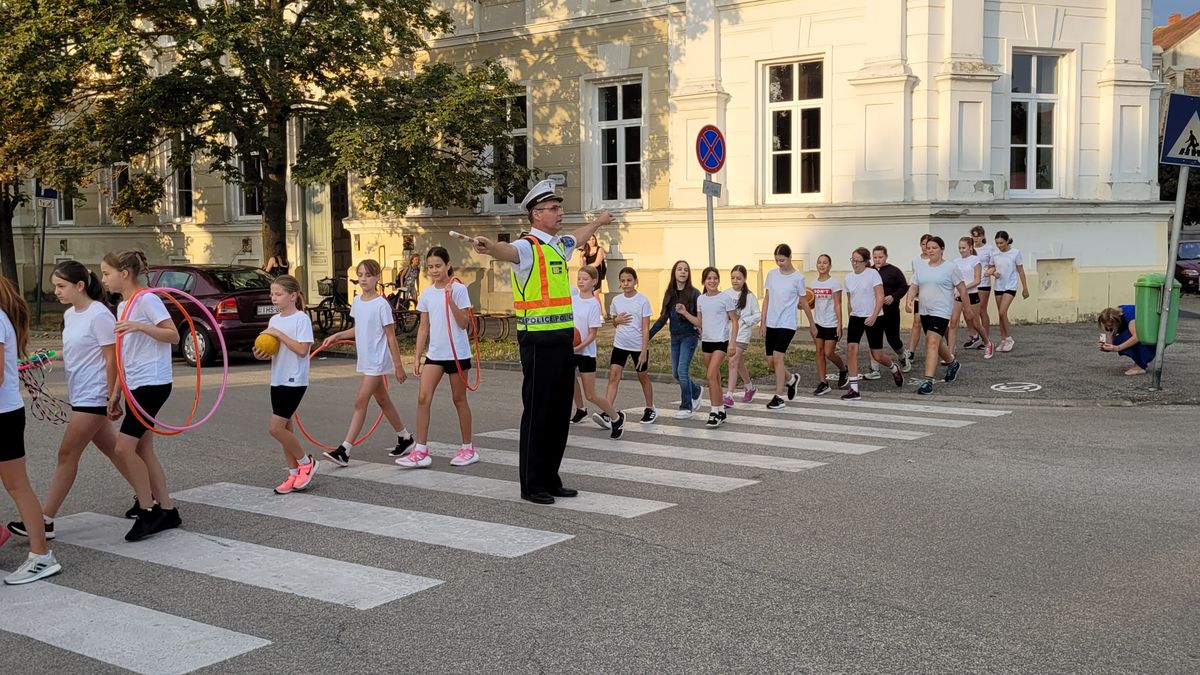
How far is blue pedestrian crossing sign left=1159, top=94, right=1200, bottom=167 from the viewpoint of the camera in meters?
13.0

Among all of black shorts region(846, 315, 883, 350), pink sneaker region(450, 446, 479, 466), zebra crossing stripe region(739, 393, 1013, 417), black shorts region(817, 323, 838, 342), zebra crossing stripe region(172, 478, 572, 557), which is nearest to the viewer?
zebra crossing stripe region(172, 478, 572, 557)

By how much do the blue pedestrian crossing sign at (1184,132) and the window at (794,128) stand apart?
832 centimetres

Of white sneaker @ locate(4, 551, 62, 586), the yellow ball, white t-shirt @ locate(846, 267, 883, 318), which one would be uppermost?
white t-shirt @ locate(846, 267, 883, 318)

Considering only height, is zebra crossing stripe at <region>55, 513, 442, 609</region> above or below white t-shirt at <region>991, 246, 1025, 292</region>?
below

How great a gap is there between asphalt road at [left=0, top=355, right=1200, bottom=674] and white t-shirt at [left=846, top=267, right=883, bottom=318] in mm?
3702

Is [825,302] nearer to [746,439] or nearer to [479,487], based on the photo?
[746,439]

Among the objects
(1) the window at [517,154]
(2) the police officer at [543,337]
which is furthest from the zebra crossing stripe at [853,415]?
(1) the window at [517,154]

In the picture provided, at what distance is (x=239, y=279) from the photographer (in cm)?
1970

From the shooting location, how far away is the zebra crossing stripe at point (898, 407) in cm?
1262

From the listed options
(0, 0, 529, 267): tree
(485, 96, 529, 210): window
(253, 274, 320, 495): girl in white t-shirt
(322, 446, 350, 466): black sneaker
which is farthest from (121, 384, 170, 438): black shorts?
(485, 96, 529, 210): window

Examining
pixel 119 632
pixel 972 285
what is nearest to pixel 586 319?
pixel 119 632

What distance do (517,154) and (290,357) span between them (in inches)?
689

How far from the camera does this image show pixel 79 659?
5.16 m

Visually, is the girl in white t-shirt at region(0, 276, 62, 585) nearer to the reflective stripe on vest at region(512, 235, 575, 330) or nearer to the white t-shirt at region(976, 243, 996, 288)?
the reflective stripe on vest at region(512, 235, 575, 330)
